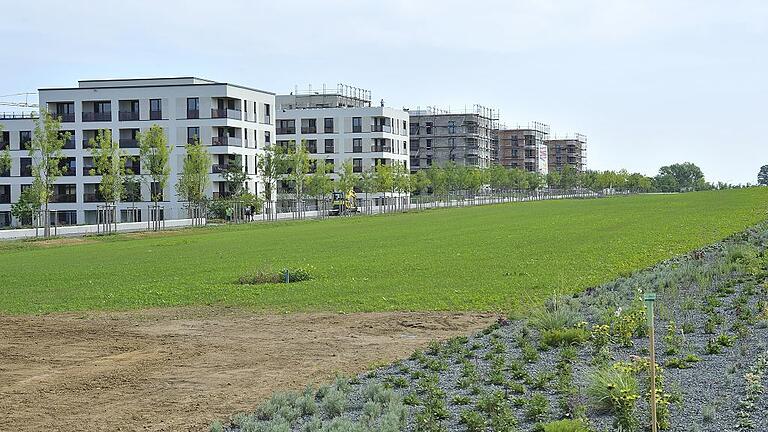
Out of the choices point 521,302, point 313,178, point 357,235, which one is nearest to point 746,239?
point 521,302

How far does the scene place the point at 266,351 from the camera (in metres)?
16.5

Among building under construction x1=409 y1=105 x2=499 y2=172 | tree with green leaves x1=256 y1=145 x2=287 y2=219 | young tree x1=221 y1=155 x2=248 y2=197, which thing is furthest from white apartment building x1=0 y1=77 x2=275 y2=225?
building under construction x1=409 y1=105 x2=499 y2=172

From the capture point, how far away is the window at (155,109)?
328 feet

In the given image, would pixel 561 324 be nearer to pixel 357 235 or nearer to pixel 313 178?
pixel 357 235

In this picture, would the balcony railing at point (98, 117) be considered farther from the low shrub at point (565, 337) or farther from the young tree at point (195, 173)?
the low shrub at point (565, 337)

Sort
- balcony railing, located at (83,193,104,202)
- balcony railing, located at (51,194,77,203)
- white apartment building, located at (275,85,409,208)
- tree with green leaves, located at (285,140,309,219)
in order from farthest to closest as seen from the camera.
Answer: white apartment building, located at (275,85,409,208), balcony railing, located at (51,194,77,203), tree with green leaves, located at (285,140,309,219), balcony railing, located at (83,193,104,202)

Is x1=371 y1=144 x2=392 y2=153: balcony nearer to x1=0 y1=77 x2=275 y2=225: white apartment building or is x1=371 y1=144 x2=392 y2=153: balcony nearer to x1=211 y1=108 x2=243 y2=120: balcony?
x1=0 y1=77 x2=275 y2=225: white apartment building

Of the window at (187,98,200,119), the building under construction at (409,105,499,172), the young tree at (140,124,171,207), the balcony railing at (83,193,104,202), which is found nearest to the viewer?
the young tree at (140,124,171,207)

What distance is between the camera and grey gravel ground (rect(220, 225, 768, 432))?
1001 centimetres

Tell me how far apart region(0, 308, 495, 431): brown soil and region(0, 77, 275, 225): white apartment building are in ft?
254

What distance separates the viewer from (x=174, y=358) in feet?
52.8

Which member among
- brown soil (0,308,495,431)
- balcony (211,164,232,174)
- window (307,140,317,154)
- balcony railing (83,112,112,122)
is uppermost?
balcony railing (83,112,112,122)

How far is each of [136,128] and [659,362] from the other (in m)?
93.9

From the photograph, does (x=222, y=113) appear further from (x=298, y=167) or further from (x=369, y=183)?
(x=369, y=183)
